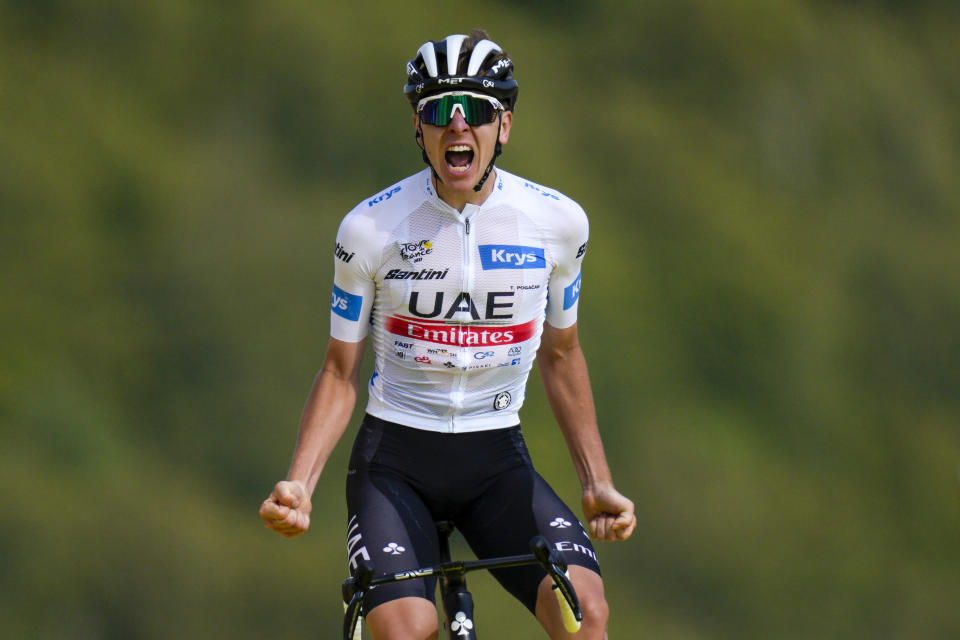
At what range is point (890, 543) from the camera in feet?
33.6

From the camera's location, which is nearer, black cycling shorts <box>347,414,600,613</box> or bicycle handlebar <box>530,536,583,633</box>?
bicycle handlebar <box>530,536,583,633</box>

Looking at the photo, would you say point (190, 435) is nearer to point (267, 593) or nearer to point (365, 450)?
point (267, 593)

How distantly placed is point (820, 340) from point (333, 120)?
4262 millimetres

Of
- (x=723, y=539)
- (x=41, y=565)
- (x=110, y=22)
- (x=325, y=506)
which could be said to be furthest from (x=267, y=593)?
(x=110, y=22)

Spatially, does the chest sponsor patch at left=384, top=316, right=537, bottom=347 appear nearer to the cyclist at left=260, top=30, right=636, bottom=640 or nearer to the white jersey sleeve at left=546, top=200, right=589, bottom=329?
the cyclist at left=260, top=30, right=636, bottom=640

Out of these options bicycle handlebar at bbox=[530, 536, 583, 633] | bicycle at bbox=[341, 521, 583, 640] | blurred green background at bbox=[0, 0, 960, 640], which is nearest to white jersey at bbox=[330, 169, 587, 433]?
bicycle at bbox=[341, 521, 583, 640]

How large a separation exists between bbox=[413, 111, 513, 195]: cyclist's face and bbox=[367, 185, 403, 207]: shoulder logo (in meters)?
0.24

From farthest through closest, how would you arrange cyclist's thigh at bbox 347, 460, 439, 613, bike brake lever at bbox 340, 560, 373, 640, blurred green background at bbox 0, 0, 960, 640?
blurred green background at bbox 0, 0, 960, 640, cyclist's thigh at bbox 347, 460, 439, 613, bike brake lever at bbox 340, 560, 373, 640

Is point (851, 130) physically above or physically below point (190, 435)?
above

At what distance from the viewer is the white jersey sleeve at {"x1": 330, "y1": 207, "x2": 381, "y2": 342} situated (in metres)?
4.46

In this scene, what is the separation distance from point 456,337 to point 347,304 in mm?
403

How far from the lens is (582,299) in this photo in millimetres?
10125

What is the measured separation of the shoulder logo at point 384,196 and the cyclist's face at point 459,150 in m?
0.24

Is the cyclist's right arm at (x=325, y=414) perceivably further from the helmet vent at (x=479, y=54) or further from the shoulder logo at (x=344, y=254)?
the helmet vent at (x=479, y=54)
